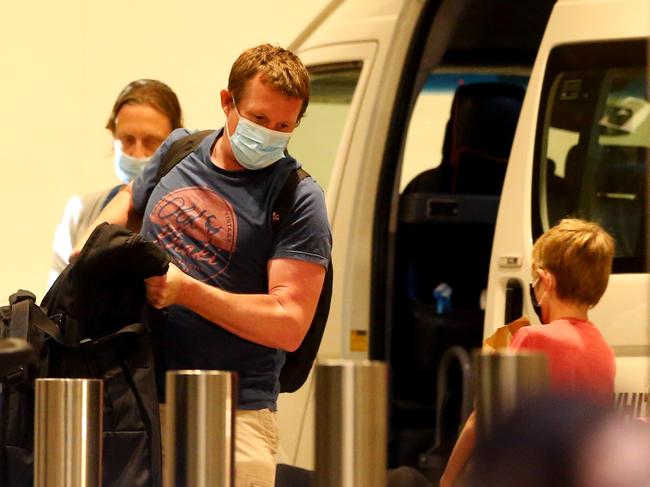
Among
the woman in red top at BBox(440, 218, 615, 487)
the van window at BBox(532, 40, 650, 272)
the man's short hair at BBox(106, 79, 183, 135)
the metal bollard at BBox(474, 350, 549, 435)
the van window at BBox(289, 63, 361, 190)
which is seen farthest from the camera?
the van window at BBox(289, 63, 361, 190)

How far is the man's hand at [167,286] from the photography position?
2.43m

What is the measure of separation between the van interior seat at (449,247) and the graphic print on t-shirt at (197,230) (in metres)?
2.39

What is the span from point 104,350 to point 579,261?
138 cm

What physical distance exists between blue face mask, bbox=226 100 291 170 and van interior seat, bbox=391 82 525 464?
2360 millimetres

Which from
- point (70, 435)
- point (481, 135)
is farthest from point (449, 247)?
point (70, 435)

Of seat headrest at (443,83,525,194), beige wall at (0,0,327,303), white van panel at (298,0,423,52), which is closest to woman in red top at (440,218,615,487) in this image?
white van panel at (298,0,423,52)

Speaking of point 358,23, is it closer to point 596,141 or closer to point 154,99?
point 596,141

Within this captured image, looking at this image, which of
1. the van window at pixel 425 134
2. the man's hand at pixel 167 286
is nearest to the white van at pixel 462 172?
the van window at pixel 425 134

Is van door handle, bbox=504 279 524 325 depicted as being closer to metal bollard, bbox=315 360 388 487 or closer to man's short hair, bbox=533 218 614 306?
man's short hair, bbox=533 218 614 306

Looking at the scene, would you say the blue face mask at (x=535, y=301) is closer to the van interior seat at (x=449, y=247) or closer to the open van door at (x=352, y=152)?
the open van door at (x=352, y=152)

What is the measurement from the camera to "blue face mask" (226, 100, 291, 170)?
8.63 ft

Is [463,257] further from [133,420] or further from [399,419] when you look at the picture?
[133,420]

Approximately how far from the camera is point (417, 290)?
17.2 feet

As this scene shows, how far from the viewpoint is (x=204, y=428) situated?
58.0 inches
